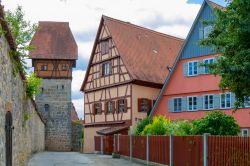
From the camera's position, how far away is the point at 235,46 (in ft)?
41.2

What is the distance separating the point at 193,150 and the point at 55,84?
1536 inches

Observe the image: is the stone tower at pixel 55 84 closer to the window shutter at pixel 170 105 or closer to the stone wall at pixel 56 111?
the stone wall at pixel 56 111

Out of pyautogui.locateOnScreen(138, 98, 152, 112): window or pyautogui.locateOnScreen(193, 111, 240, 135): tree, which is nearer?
pyautogui.locateOnScreen(193, 111, 240, 135): tree

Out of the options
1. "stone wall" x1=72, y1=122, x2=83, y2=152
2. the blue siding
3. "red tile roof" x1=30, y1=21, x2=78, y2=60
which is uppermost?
"red tile roof" x1=30, y1=21, x2=78, y2=60

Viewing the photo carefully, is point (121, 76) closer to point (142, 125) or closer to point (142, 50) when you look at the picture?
point (142, 50)

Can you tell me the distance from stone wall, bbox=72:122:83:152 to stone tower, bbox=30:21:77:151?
1.20 metres

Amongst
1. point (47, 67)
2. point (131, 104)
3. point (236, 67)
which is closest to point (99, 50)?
point (131, 104)

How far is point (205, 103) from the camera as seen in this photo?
31.7 metres

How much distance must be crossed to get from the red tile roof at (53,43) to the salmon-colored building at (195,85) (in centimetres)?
2313

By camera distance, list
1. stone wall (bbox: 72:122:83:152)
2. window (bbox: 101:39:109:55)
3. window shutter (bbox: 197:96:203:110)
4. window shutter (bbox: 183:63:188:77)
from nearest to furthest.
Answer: window shutter (bbox: 197:96:203:110) → window shutter (bbox: 183:63:188:77) → window (bbox: 101:39:109:55) → stone wall (bbox: 72:122:83:152)

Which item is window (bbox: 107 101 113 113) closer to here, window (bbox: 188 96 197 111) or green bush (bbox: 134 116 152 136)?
window (bbox: 188 96 197 111)

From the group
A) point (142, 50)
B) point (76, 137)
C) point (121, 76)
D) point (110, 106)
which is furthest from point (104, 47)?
point (76, 137)

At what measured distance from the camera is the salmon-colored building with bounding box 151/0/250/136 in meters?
30.6

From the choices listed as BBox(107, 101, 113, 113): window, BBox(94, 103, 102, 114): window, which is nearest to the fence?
BBox(107, 101, 113, 113): window
